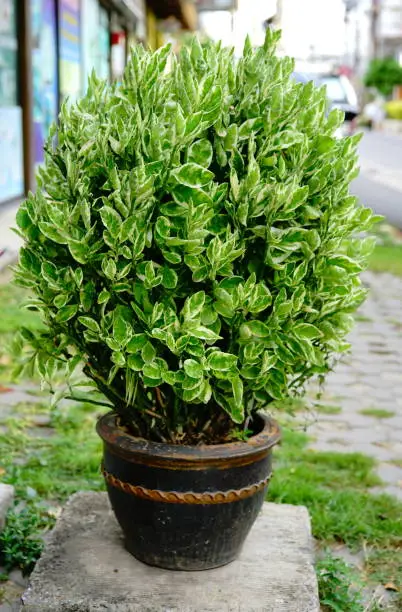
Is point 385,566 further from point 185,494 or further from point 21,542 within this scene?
point 21,542

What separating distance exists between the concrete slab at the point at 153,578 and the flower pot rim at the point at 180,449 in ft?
1.26

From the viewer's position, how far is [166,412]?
2467mm

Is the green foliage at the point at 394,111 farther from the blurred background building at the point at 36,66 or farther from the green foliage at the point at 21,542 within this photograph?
the green foliage at the point at 21,542

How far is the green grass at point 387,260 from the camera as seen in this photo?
9.46 metres

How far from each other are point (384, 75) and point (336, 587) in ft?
225

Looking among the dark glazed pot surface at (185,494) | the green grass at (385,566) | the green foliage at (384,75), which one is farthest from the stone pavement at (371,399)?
the green foliage at (384,75)

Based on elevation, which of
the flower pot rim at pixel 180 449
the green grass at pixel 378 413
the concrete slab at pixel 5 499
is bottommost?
the green grass at pixel 378 413

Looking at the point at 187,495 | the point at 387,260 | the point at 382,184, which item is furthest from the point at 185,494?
the point at 382,184

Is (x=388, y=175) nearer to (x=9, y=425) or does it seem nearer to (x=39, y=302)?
(x=9, y=425)

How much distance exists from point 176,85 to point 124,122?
0.21m

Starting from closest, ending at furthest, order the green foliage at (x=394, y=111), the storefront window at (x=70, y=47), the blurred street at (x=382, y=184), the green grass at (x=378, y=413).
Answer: the green grass at (x=378, y=413) < the storefront window at (x=70, y=47) < the blurred street at (x=382, y=184) < the green foliage at (x=394, y=111)

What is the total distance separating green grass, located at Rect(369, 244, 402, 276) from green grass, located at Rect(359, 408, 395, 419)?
467 centimetres

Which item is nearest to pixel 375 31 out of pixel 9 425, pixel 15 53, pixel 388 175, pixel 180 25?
pixel 180 25

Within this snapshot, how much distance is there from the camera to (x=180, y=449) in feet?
7.72
